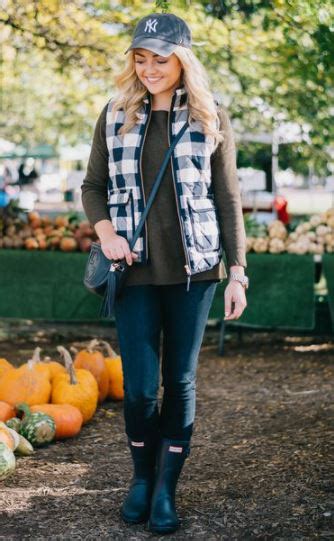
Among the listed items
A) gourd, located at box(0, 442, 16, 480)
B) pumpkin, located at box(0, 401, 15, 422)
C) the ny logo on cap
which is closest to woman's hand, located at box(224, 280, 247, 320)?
the ny logo on cap

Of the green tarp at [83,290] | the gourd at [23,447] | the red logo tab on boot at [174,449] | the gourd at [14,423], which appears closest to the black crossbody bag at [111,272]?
the red logo tab on boot at [174,449]

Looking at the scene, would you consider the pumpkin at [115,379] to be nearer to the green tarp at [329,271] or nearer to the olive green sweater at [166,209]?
the green tarp at [329,271]

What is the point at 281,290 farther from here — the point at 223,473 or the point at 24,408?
the point at 223,473

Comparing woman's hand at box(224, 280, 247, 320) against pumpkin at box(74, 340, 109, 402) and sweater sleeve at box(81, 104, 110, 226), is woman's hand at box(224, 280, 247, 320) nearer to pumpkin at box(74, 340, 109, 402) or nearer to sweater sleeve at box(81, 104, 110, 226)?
sweater sleeve at box(81, 104, 110, 226)

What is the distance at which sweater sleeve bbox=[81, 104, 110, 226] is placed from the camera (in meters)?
3.23

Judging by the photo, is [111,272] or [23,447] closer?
[111,272]

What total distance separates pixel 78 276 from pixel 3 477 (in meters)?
3.64

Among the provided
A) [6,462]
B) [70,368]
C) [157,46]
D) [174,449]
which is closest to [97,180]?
[157,46]

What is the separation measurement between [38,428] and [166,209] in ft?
6.25

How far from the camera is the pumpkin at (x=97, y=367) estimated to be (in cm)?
550

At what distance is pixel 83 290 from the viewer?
24.5 feet

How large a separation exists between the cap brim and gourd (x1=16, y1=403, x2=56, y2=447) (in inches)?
90.2

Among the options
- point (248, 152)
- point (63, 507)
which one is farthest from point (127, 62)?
point (248, 152)

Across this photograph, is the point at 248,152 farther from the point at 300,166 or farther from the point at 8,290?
the point at 8,290
